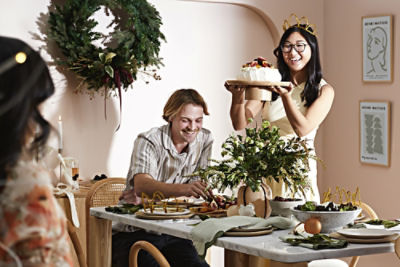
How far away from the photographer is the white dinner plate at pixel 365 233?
7.73 ft

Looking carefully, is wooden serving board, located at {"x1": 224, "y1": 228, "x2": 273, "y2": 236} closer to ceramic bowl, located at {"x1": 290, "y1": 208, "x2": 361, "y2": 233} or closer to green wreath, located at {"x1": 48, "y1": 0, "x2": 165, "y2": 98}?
ceramic bowl, located at {"x1": 290, "y1": 208, "x2": 361, "y2": 233}

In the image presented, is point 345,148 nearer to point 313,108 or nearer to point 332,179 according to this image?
point 332,179

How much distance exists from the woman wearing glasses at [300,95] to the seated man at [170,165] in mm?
211

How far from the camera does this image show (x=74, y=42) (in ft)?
13.2

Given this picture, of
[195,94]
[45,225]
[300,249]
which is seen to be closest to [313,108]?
[195,94]

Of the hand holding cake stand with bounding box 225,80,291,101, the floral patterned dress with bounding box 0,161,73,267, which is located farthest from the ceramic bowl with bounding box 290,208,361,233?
the floral patterned dress with bounding box 0,161,73,267

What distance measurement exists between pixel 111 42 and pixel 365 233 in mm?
2340

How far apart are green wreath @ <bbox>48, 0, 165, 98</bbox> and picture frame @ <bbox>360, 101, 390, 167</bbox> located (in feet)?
4.47

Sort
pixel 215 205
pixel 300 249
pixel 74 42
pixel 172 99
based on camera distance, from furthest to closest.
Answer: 1. pixel 74 42
2. pixel 172 99
3. pixel 215 205
4. pixel 300 249

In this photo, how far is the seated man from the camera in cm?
318

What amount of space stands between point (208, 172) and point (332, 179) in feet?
7.90

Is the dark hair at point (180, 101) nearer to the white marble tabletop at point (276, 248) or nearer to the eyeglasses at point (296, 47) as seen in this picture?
the eyeglasses at point (296, 47)

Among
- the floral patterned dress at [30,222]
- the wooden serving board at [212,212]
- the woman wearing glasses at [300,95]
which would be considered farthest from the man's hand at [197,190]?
the floral patterned dress at [30,222]

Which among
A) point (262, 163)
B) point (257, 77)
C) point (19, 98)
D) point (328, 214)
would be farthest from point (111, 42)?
point (19, 98)
